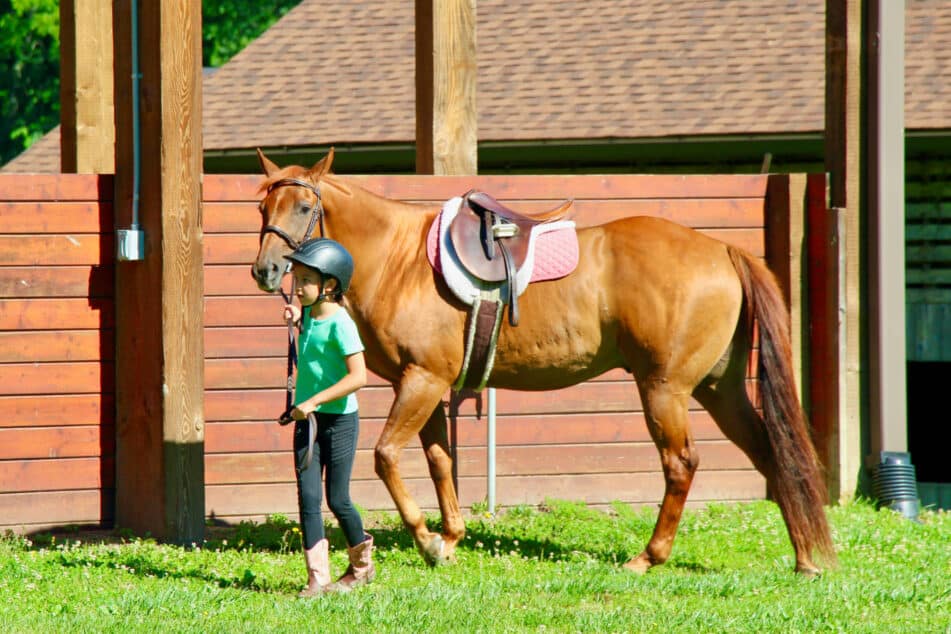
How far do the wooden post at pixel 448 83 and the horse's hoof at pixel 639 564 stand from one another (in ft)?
10.1

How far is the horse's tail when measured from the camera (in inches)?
269

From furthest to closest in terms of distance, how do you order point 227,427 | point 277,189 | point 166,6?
point 227,427 → point 166,6 → point 277,189

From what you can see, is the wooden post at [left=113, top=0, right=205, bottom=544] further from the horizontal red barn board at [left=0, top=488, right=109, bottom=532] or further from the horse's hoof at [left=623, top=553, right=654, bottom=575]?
the horse's hoof at [left=623, top=553, right=654, bottom=575]

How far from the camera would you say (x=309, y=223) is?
663 cm

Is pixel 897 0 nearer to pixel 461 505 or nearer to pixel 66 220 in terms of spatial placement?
pixel 461 505

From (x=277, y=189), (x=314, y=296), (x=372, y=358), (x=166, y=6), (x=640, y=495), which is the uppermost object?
(x=166, y=6)

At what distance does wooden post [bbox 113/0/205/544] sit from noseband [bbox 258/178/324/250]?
3.73 feet

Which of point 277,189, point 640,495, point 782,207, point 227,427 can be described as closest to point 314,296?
point 277,189

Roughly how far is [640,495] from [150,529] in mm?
3323

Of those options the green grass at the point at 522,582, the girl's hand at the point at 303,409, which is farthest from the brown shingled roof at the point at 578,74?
the girl's hand at the point at 303,409

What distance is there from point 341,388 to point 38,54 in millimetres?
23969

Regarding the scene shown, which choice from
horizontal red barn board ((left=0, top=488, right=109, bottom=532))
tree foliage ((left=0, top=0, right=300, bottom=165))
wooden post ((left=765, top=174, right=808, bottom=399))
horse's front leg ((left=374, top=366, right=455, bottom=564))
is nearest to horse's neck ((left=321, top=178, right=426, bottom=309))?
horse's front leg ((left=374, top=366, right=455, bottom=564))

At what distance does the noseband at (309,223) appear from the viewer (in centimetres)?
650

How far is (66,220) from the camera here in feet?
26.2
